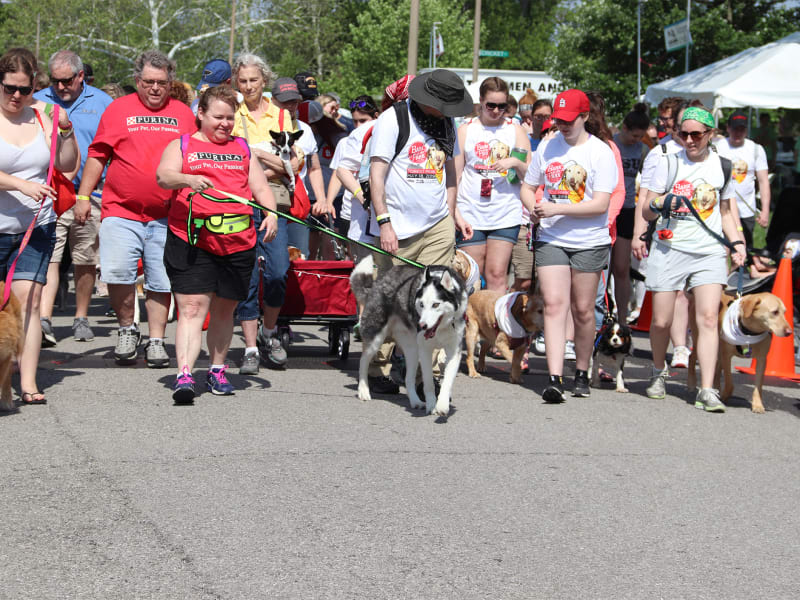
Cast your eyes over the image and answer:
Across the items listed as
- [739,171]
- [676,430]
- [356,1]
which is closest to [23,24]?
[356,1]

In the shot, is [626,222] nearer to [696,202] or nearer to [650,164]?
[650,164]

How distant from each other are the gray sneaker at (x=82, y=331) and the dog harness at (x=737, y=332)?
5.78 metres

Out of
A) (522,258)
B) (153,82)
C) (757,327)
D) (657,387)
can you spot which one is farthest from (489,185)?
(153,82)

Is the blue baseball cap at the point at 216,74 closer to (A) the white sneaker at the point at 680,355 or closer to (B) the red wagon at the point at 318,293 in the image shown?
(B) the red wagon at the point at 318,293

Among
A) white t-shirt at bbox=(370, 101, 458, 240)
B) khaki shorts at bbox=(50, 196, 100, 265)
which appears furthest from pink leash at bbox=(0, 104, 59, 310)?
khaki shorts at bbox=(50, 196, 100, 265)

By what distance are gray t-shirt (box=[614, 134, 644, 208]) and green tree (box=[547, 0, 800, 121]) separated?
3281 cm

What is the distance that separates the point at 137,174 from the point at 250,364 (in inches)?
68.8

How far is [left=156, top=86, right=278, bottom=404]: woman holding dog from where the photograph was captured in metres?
7.15

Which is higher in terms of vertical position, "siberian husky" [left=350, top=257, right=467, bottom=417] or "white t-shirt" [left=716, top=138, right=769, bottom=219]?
"white t-shirt" [left=716, top=138, right=769, bottom=219]

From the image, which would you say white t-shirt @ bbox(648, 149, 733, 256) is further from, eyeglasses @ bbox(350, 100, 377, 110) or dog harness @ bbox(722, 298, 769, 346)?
eyeglasses @ bbox(350, 100, 377, 110)

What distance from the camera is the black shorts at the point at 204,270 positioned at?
23.8 ft

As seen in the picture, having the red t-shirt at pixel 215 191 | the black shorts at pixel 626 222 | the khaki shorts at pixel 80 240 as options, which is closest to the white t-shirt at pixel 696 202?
the black shorts at pixel 626 222

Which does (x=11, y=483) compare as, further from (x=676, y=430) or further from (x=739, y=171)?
(x=739, y=171)

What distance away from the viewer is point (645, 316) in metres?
12.0
